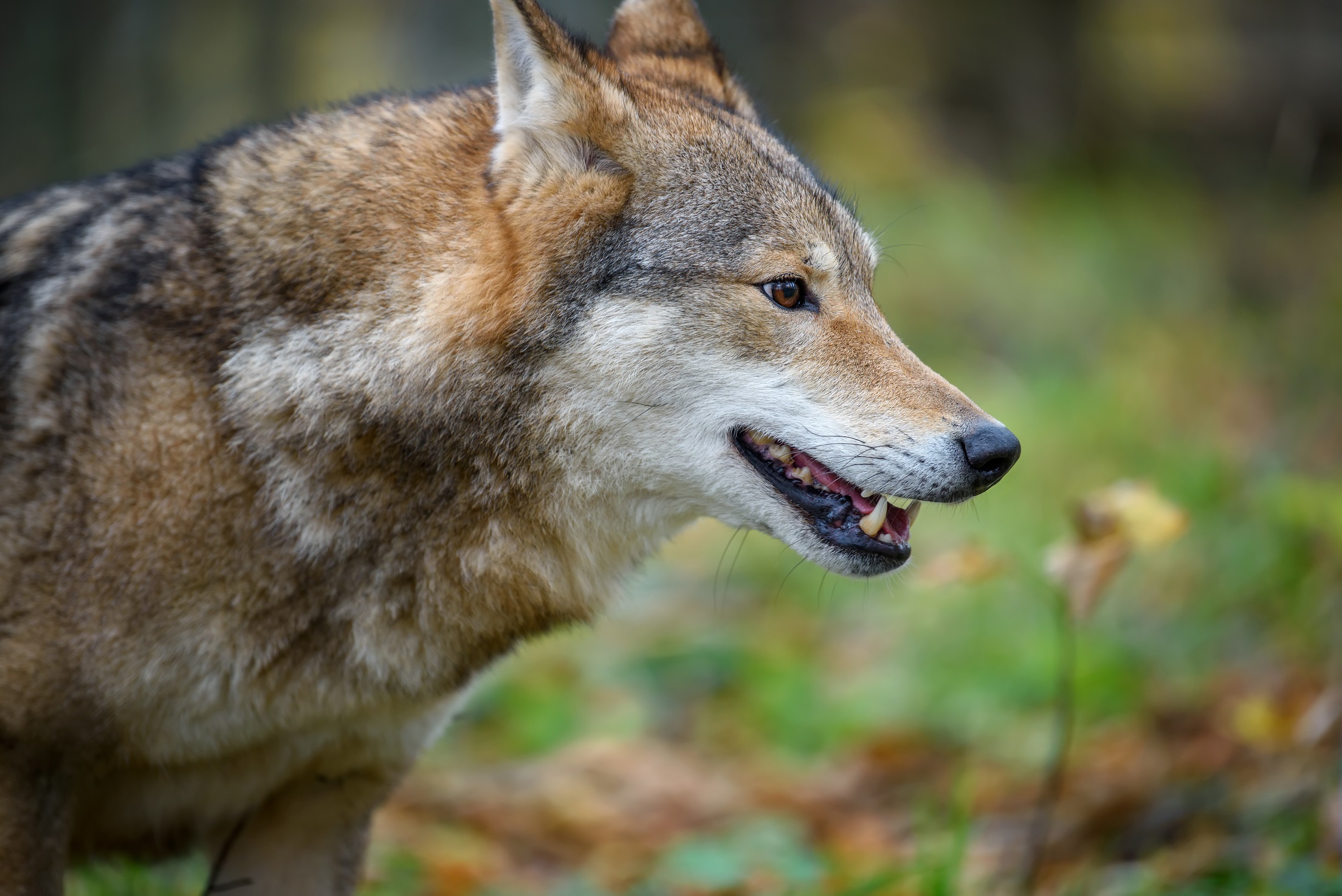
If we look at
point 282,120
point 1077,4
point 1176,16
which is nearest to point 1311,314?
point 282,120

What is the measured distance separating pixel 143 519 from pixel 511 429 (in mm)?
892

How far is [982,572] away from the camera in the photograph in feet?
11.6

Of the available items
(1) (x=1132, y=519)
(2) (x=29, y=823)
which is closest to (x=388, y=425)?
(2) (x=29, y=823)

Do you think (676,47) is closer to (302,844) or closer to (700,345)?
(700,345)

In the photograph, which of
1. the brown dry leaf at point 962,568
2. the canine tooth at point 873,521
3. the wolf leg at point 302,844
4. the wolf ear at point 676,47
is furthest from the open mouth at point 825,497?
the wolf leg at point 302,844

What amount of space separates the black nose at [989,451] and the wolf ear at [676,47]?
1.33 metres

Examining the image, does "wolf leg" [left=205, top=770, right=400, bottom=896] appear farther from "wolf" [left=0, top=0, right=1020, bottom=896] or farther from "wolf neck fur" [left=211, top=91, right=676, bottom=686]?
"wolf neck fur" [left=211, top=91, right=676, bottom=686]

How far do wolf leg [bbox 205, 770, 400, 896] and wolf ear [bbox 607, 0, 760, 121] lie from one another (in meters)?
2.26

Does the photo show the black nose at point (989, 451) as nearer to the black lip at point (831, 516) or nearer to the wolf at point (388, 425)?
the wolf at point (388, 425)

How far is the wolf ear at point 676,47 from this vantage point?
3.74 meters

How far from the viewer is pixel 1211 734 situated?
15.6ft

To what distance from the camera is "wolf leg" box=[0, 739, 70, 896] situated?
2838 millimetres

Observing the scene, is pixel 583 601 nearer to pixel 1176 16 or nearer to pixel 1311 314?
pixel 1311 314

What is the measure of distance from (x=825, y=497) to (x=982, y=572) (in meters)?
0.66
